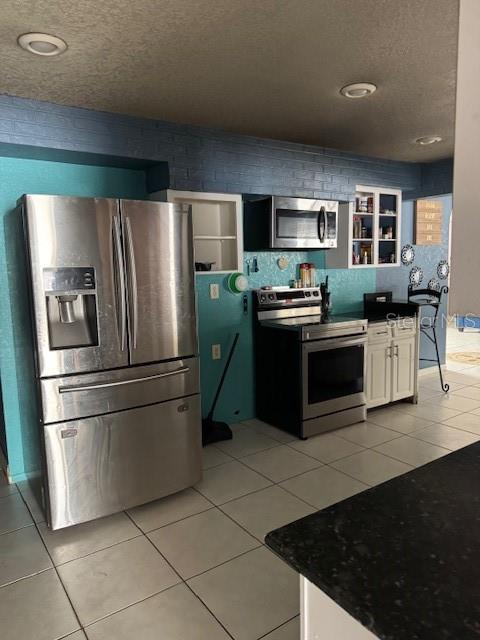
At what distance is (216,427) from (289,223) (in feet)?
5.84

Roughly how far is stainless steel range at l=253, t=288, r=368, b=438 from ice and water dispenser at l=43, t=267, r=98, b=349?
167cm

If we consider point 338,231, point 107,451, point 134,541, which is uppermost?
point 338,231

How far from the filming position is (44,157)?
117 inches

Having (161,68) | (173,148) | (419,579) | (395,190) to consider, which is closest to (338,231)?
(395,190)

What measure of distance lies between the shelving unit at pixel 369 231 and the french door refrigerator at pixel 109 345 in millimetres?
2170

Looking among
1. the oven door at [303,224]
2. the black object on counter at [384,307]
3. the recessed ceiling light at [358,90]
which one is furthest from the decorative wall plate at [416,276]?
the recessed ceiling light at [358,90]

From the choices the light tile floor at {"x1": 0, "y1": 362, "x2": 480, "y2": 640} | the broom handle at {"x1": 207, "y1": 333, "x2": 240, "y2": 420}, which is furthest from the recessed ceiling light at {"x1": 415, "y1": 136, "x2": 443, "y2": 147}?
the light tile floor at {"x1": 0, "y1": 362, "x2": 480, "y2": 640}

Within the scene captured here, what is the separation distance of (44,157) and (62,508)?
7.03 ft

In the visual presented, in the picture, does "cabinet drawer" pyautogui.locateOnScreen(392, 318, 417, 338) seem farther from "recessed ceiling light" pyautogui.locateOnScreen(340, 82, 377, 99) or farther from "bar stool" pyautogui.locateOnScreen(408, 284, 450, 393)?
"recessed ceiling light" pyautogui.locateOnScreen(340, 82, 377, 99)

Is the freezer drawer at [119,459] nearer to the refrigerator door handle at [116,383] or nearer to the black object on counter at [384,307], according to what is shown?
the refrigerator door handle at [116,383]

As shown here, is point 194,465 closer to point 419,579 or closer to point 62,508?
point 62,508

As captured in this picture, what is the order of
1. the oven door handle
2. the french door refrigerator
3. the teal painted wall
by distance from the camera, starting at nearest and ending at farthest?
1. the french door refrigerator
2. the teal painted wall
3. the oven door handle

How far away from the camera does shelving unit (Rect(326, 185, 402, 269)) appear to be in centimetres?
444

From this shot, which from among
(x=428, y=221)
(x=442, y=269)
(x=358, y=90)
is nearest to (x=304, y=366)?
(x=358, y=90)
